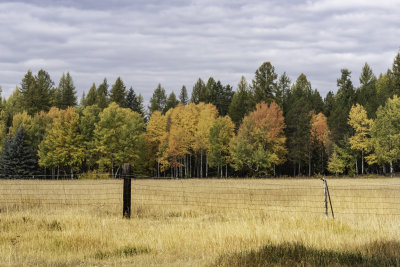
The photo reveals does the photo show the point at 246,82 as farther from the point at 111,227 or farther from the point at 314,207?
the point at 111,227

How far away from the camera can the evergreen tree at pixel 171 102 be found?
85.0 meters

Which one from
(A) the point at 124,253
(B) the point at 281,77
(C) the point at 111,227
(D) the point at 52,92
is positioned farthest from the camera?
(D) the point at 52,92

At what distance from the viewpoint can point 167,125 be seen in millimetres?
67500

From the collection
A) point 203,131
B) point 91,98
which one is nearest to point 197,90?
point 91,98

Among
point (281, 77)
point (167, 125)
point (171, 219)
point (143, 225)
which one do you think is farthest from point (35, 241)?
point (281, 77)

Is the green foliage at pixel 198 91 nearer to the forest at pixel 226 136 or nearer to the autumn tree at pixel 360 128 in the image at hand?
the forest at pixel 226 136

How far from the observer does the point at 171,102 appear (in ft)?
291

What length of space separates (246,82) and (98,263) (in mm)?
82952

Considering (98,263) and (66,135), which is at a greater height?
(66,135)

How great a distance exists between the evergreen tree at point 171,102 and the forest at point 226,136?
15.0 m

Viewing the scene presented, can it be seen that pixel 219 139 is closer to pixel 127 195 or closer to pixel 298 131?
pixel 298 131

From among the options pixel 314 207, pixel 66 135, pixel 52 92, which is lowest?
pixel 314 207

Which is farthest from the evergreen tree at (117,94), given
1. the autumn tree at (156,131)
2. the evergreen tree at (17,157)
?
the evergreen tree at (17,157)

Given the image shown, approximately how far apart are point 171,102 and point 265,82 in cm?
2677
